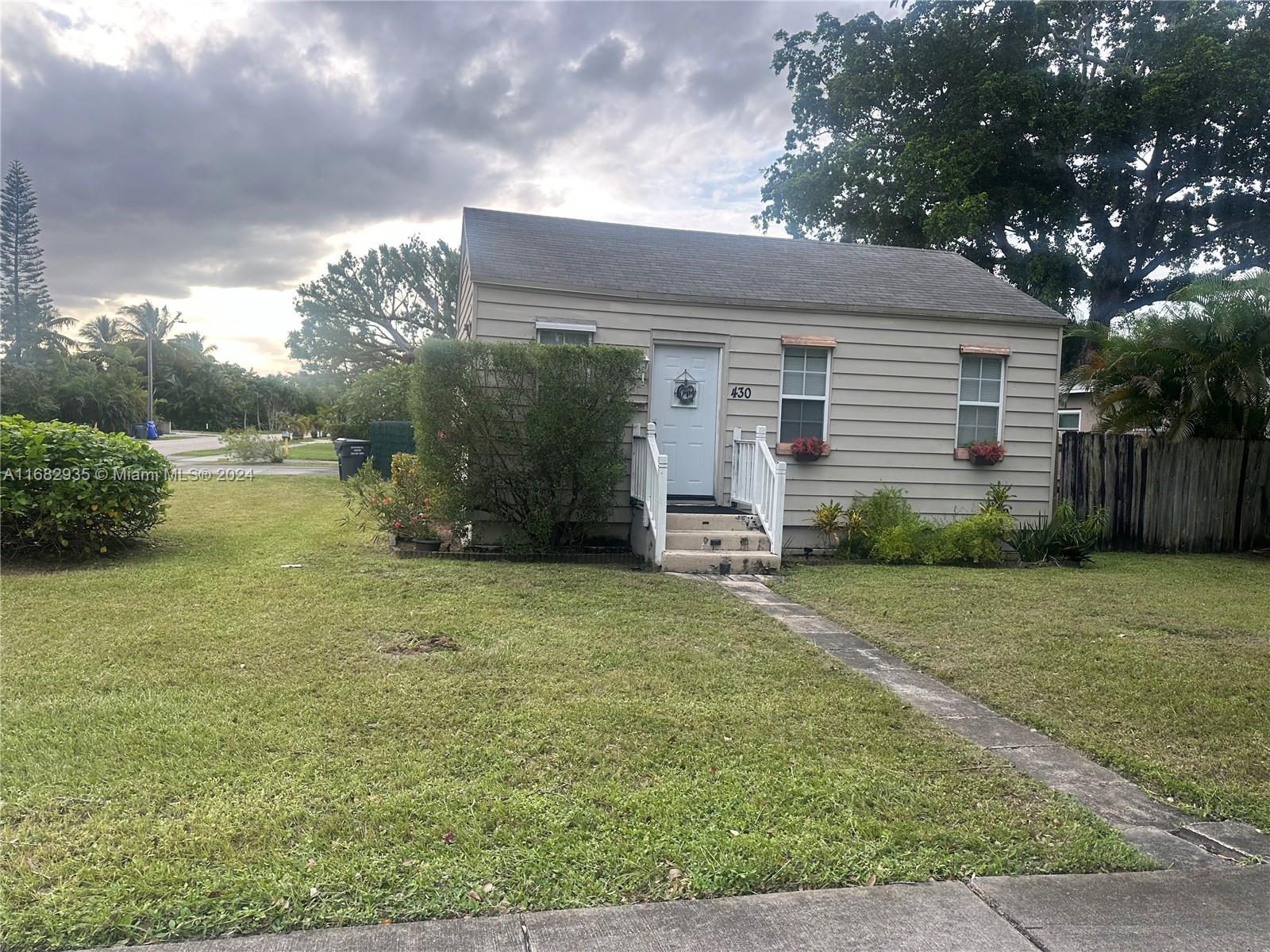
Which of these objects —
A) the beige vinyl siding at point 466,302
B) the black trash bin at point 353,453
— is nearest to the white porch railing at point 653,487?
the beige vinyl siding at point 466,302

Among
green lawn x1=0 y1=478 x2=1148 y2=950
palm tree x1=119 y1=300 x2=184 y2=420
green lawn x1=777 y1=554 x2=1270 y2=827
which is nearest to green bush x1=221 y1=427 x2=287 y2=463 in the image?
green lawn x1=0 y1=478 x2=1148 y2=950

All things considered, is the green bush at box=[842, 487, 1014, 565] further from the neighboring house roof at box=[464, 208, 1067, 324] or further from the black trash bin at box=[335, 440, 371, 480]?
the black trash bin at box=[335, 440, 371, 480]

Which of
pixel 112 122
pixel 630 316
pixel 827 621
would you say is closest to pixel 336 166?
pixel 112 122

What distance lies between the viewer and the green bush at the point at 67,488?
695cm

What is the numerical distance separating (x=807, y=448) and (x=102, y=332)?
71154 millimetres

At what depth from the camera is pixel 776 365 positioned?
10055 millimetres

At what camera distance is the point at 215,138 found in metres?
9.04

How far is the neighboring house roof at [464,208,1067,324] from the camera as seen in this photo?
9594 millimetres

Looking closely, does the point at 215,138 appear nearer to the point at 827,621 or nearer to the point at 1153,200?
the point at 827,621

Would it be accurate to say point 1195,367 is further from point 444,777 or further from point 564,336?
point 444,777

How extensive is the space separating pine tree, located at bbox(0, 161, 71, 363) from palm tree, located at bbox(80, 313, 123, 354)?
60.1 feet

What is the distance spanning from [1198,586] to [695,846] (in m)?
8.19

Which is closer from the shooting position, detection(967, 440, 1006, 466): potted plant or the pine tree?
detection(967, 440, 1006, 466): potted plant
